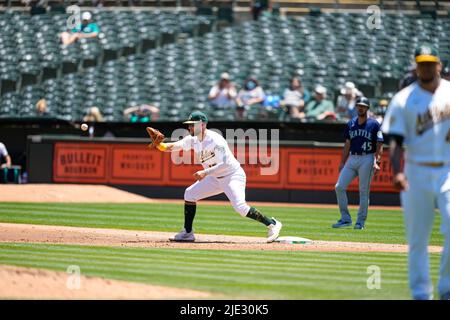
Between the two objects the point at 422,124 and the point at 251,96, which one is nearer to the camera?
the point at 422,124

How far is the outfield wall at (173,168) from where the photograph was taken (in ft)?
78.4

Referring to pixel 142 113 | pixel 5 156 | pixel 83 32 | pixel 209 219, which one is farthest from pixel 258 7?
pixel 209 219

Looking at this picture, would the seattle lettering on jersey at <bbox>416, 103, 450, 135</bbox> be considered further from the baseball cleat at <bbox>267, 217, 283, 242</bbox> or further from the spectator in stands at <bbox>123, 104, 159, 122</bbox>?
the spectator in stands at <bbox>123, 104, 159, 122</bbox>

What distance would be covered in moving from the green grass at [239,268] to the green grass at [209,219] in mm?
3087

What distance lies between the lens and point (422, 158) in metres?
8.56

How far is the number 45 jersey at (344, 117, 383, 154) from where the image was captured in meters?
16.8

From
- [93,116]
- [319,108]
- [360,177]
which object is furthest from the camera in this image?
[93,116]

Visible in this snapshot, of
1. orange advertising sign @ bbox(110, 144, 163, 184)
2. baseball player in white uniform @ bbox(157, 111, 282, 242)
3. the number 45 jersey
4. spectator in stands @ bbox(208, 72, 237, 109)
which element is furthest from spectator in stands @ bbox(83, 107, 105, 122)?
baseball player in white uniform @ bbox(157, 111, 282, 242)

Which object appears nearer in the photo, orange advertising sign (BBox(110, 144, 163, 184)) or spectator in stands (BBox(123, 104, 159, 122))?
orange advertising sign (BBox(110, 144, 163, 184))

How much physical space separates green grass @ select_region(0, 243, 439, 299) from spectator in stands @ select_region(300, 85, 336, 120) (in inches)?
469

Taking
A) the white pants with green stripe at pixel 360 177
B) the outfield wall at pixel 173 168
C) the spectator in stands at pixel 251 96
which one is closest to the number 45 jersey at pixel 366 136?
the white pants with green stripe at pixel 360 177

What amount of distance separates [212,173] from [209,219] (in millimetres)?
4866

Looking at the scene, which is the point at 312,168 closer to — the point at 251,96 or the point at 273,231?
the point at 251,96
